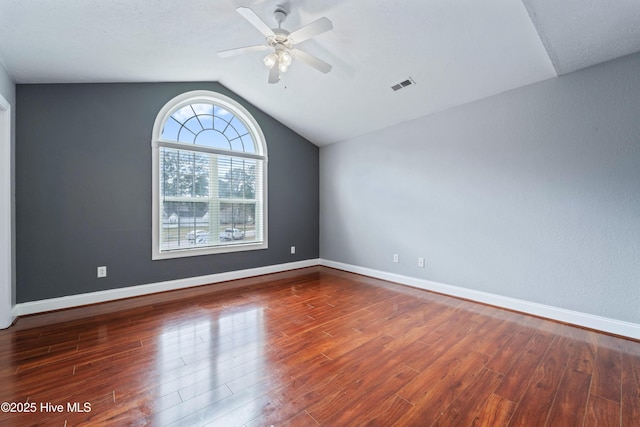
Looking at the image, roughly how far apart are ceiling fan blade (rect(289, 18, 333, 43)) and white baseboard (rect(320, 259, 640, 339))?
319 cm

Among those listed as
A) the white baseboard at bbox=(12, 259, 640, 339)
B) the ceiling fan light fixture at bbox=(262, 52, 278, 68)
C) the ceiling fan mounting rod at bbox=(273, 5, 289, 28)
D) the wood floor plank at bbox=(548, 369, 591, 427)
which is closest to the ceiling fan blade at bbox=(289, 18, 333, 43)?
the ceiling fan light fixture at bbox=(262, 52, 278, 68)

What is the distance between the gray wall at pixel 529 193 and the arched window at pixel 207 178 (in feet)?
6.57

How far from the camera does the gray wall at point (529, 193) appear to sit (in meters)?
2.49

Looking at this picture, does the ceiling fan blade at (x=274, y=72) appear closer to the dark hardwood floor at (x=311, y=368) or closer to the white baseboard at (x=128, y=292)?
the dark hardwood floor at (x=311, y=368)

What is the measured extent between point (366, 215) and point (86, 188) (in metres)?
3.71

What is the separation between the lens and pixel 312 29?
6.77 feet

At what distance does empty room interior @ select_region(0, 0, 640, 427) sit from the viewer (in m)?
1.74

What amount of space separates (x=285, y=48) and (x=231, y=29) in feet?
2.32

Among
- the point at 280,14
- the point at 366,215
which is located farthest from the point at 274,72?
the point at 366,215

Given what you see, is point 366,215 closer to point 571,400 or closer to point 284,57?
point 284,57

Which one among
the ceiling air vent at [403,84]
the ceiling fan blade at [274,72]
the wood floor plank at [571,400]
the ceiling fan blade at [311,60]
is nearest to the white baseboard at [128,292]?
the ceiling fan blade at [274,72]

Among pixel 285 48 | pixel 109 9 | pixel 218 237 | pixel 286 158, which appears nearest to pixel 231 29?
pixel 285 48

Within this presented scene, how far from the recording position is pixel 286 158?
4.85 m

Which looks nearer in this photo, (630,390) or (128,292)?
(630,390)
